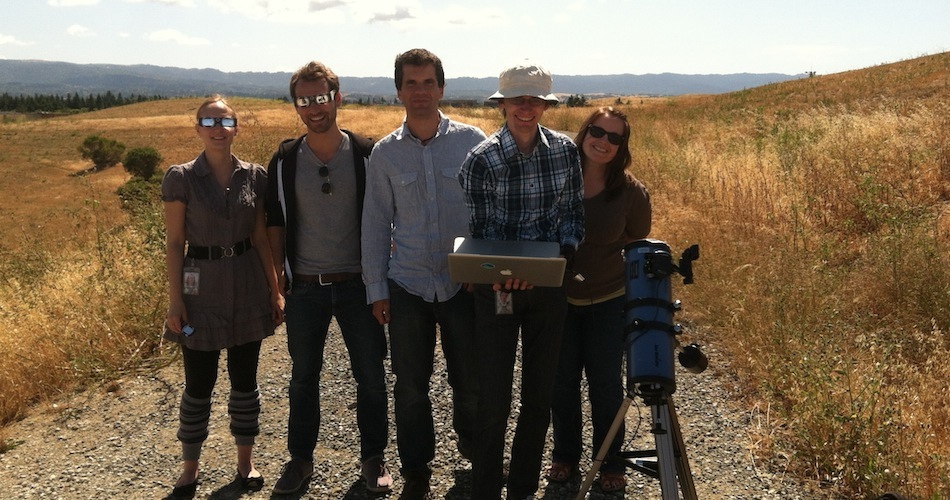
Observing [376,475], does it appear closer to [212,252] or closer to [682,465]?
[212,252]

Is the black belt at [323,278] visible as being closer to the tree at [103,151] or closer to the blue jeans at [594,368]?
the blue jeans at [594,368]

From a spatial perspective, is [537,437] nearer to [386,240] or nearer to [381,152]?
[386,240]

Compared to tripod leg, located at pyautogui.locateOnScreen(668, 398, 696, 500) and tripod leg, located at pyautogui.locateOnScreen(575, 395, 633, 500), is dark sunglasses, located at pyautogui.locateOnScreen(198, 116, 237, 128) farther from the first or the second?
tripod leg, located at pyautogui.locateOnScreen(668, 398, 696, 500)

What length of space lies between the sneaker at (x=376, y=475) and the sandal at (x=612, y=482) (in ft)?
3.72

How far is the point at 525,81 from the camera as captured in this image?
8.61 feet

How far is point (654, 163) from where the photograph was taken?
38.8 ft

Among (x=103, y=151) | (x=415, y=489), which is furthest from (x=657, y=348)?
(x=103, y=151)

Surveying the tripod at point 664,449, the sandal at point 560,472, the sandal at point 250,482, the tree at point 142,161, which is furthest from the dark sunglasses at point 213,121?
the tree at point 142,161

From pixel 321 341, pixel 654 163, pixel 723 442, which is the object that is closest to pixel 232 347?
pixel 321 341

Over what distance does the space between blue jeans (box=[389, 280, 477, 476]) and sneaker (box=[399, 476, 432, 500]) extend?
0.03 metres

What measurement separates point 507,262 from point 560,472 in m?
1.65

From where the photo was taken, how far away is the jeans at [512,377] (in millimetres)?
2752

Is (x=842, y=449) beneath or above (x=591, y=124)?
beneath

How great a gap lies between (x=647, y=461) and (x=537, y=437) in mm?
490
